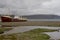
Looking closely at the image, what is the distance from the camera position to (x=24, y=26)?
7.07 feet

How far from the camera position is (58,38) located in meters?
2.01

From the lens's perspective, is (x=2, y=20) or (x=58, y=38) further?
(x=2, y=20)

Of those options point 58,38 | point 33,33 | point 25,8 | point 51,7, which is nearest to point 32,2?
point 25,8

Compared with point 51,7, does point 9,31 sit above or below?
below

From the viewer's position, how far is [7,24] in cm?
213

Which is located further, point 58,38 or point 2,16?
point 2,16

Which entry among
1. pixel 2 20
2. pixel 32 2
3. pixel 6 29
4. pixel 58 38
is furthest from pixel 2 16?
pixel 58 38

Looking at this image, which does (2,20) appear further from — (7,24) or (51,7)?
(51,7)

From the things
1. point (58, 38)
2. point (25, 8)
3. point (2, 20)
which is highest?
point (25, 8)

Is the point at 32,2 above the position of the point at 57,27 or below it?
above

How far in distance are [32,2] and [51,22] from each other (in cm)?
45

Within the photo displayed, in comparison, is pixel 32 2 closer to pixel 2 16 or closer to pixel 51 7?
pixel 51 7

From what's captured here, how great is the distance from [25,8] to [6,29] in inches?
17.7

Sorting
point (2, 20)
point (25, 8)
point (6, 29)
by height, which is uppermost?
point (25, 8)
